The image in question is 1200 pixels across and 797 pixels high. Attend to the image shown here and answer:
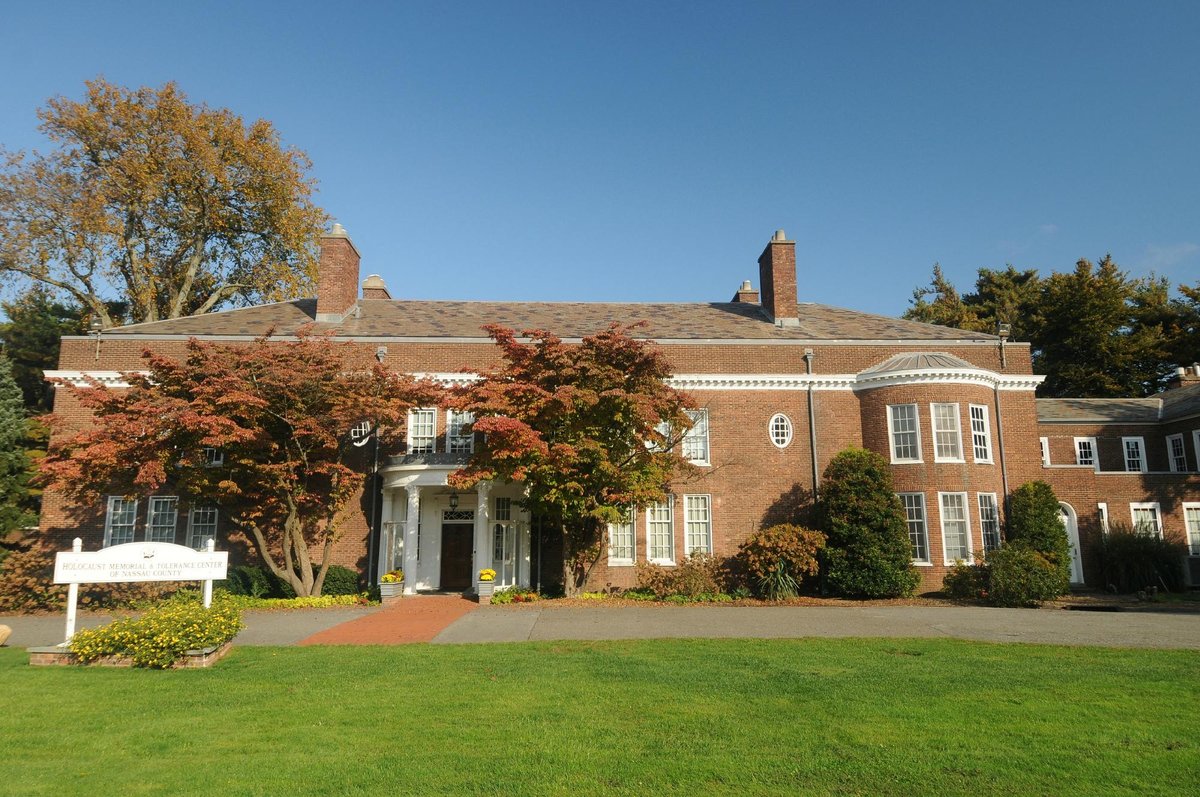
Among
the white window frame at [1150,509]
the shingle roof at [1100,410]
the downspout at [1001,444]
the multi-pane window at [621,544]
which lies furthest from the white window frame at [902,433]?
the shingle roof at [1100,410]

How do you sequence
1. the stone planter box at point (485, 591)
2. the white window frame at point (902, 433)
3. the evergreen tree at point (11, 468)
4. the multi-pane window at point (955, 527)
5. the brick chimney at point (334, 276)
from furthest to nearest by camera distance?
the brick chimney at point (334, 276) → the white window frame at point (902, 433) → the multi-pane window at point (955, 527) → the evergreen tree at point (11, 468) → the stone planter box at point (485, 591)

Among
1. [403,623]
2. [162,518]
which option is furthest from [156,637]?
[162,518]

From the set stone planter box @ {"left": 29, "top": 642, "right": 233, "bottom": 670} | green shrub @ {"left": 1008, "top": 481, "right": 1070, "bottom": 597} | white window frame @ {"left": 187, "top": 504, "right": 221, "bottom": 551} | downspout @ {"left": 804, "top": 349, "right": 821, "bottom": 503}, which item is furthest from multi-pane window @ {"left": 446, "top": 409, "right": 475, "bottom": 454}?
green shrub @ {"left": 1008, "top": 481, "right": 1070, "bottom": 597}

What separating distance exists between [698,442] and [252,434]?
1205cm

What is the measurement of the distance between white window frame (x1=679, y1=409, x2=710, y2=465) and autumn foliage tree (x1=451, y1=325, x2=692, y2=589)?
2.80 meters

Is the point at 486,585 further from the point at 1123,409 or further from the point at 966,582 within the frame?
the point at 1123,409

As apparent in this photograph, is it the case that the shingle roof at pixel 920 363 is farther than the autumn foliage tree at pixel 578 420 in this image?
Yes

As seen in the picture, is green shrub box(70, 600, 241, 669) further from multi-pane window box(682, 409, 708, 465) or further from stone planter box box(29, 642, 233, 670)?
multi-pane window box(682, 409, 708, 465)

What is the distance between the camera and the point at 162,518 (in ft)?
69.6

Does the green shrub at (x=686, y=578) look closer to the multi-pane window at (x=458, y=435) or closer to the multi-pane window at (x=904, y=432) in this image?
the multi-pane window at (x=458, y=435)

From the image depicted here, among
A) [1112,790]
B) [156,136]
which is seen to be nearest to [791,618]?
[1112,790]

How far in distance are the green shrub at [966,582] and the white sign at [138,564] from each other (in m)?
17.5

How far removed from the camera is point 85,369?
71.2 feet

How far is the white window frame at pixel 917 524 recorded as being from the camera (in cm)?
2083
